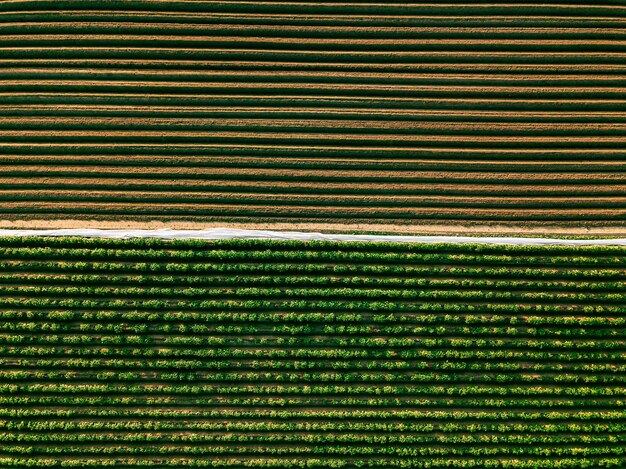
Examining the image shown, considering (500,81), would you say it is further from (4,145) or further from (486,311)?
(4,145)

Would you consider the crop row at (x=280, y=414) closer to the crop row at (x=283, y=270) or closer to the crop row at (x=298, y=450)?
the crop row at (x=298, y=450)

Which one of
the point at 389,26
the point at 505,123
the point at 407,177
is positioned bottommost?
the point at 407,177

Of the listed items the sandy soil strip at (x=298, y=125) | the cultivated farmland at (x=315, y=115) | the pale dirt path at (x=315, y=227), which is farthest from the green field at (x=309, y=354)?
the sandy soil strip at (x=298, y=125)

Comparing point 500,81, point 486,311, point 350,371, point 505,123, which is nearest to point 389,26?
point 500,81

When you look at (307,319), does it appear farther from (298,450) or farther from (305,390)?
(298,450)

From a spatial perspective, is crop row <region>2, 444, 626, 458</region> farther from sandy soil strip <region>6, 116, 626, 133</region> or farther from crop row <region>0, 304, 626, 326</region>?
sandy soil strip <region>6, 116, 626, 133</region>

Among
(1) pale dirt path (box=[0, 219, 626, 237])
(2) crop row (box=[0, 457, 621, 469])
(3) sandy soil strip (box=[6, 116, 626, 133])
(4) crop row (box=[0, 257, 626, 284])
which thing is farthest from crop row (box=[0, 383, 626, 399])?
(3) sandy soil strip (box=[6, 116, 626, 133])
